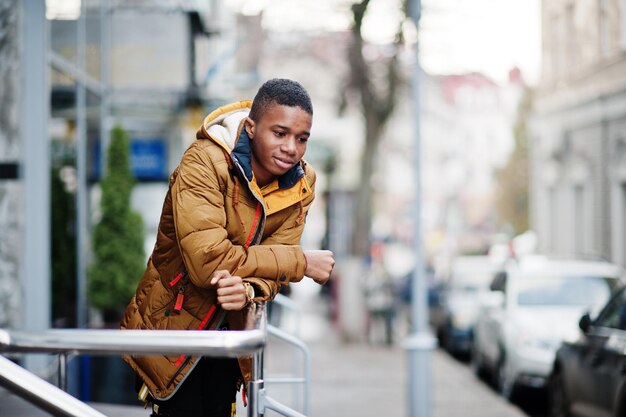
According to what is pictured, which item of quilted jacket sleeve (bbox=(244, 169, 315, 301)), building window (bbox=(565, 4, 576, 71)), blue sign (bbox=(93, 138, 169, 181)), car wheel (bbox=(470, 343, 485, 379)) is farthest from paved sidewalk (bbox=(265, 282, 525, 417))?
building window (bbox=(565, 4, 576, 71))

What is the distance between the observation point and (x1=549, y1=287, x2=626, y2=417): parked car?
7.75 metres

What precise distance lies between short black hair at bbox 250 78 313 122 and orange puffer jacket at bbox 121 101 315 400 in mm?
97

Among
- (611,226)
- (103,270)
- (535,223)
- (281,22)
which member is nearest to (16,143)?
(103,270)

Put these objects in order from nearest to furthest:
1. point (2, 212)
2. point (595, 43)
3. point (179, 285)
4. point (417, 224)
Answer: point (179, 285)
point (2, 212)
point (417, 224)
point (595, 43)

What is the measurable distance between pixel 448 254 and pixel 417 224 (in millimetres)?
39886

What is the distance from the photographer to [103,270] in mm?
10742

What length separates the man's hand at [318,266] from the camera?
3473 millimetres

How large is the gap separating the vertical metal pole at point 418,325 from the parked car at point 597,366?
128cm

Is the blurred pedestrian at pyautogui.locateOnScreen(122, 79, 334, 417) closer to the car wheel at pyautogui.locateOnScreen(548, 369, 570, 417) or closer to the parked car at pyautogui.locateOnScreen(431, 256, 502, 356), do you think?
the car wheel at pyautogui.locateOnScreen(548, 369, 570, 417)

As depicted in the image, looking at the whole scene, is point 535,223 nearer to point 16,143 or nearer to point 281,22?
point 281,22

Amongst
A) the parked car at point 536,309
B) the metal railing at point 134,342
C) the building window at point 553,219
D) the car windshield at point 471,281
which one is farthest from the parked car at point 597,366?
the building window at point 553,219

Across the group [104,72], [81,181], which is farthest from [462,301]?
[81,181]

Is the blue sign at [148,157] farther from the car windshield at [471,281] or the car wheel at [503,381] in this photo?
the car windshield at [471,281]

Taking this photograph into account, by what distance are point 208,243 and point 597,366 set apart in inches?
230
